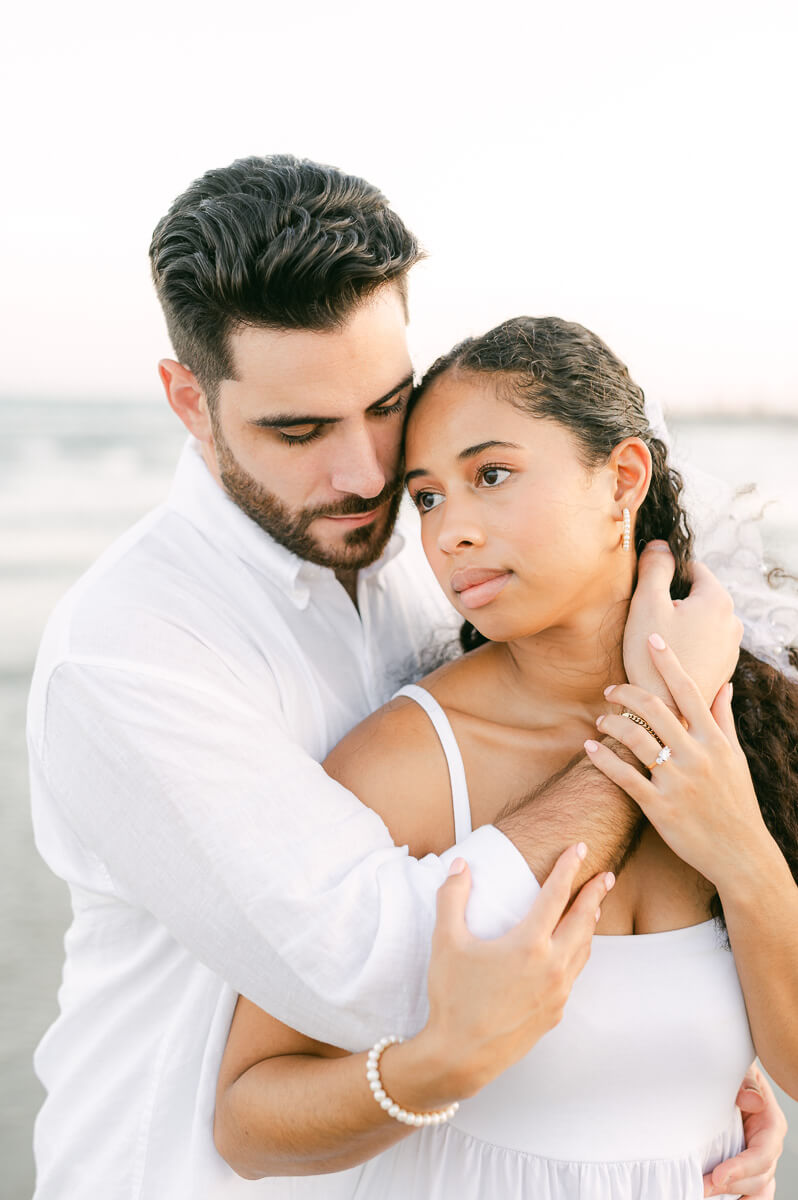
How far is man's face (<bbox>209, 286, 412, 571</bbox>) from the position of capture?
2.19 metres

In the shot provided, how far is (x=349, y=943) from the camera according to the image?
1725 millimetres

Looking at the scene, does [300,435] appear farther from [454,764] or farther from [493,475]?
[454,764]

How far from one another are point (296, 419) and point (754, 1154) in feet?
5.69

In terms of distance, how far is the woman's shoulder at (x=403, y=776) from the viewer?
2.05 metres

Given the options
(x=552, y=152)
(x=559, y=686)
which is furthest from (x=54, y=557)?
(x=559, y=686)

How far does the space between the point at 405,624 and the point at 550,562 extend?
0.66m

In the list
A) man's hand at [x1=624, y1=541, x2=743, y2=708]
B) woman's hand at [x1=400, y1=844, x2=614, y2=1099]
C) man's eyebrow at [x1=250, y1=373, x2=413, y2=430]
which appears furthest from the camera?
man's eyebrow at [x1=250, y1=373, x2=413, y2=430]

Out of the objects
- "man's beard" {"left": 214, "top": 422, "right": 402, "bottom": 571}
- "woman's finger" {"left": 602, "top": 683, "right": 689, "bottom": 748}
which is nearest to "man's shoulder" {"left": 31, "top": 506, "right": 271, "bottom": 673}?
"man's beard" {"left": 214, "top": 422, "right": 402, "bottom": 571}

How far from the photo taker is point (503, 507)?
6.91ft

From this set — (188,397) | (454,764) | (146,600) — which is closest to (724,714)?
(454,764)

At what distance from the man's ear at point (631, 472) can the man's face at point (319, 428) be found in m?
0.46

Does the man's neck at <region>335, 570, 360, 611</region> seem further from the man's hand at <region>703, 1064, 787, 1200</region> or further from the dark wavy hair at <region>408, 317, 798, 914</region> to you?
the man's hand at <region>703, 1064, 787, 1200</region>

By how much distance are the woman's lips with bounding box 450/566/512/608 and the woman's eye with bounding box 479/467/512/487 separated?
0.17 m

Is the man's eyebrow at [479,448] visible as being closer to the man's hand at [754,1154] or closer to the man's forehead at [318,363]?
the man's forehead at [318,363]
